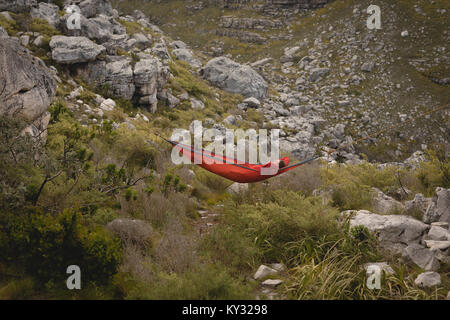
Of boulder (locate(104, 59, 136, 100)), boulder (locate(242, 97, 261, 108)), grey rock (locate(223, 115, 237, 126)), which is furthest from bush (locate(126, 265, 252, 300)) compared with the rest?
boulder (locate(242, 97, 261, 108))

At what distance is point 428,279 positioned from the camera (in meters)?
2.47

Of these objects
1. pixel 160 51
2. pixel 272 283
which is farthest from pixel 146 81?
pixel 272 283

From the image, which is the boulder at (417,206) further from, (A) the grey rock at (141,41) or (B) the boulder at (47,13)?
(A) the grey rock at (141,41)

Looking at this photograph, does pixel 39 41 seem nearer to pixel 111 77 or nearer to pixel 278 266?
pixel 111 77

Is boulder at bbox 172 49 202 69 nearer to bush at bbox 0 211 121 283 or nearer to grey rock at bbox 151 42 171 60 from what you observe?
grey rock at bbox 151 42 171 60

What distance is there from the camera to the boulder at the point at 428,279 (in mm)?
2443

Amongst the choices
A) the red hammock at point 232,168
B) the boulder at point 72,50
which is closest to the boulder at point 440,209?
the red hammock at point 232,168

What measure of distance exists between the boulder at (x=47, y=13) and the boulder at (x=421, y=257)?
1218 centimetres

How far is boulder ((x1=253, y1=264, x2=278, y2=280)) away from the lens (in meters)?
2.75

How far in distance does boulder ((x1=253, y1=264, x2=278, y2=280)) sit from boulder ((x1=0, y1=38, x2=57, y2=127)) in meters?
3.42

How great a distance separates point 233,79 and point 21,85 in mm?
12422

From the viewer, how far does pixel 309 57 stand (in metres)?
21.8
